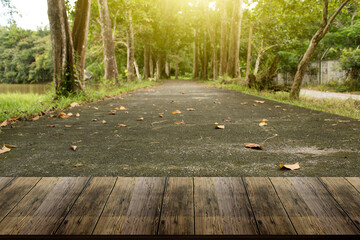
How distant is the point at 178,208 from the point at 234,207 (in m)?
0.32

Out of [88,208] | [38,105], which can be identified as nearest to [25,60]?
[38,105]

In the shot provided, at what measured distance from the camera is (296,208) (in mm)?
1497

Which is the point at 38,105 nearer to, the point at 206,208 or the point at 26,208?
the point at 26,208

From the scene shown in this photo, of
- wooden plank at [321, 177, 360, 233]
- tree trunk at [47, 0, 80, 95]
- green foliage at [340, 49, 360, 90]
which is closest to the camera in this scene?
wooden plank at [321, 177, 360, 233]

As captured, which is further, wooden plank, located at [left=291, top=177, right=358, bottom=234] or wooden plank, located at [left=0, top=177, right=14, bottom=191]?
wooden plank, located at [left=0, top=177, right=14, bottom=191]

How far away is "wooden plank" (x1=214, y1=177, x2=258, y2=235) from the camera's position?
135cm

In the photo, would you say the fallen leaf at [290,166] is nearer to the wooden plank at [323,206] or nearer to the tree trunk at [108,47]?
the wooden plank at [323,206]

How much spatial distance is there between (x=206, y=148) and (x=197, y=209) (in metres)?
1.24

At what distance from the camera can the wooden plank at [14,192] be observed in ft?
4.93

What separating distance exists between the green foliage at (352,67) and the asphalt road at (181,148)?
11.7 meters

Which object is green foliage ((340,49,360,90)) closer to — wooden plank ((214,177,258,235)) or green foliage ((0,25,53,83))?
wooden plank ((214,177,258,235))

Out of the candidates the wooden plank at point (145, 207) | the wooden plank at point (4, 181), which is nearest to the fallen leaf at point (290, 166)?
the wooden plank at point (145, 207)

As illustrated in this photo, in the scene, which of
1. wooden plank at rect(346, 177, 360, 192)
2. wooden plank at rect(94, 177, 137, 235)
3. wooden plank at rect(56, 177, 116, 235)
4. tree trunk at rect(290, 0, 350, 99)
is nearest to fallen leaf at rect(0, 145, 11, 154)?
wooden plank at rect(56, 177, 116, 235)

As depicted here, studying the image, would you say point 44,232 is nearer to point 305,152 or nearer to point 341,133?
point 305,152
